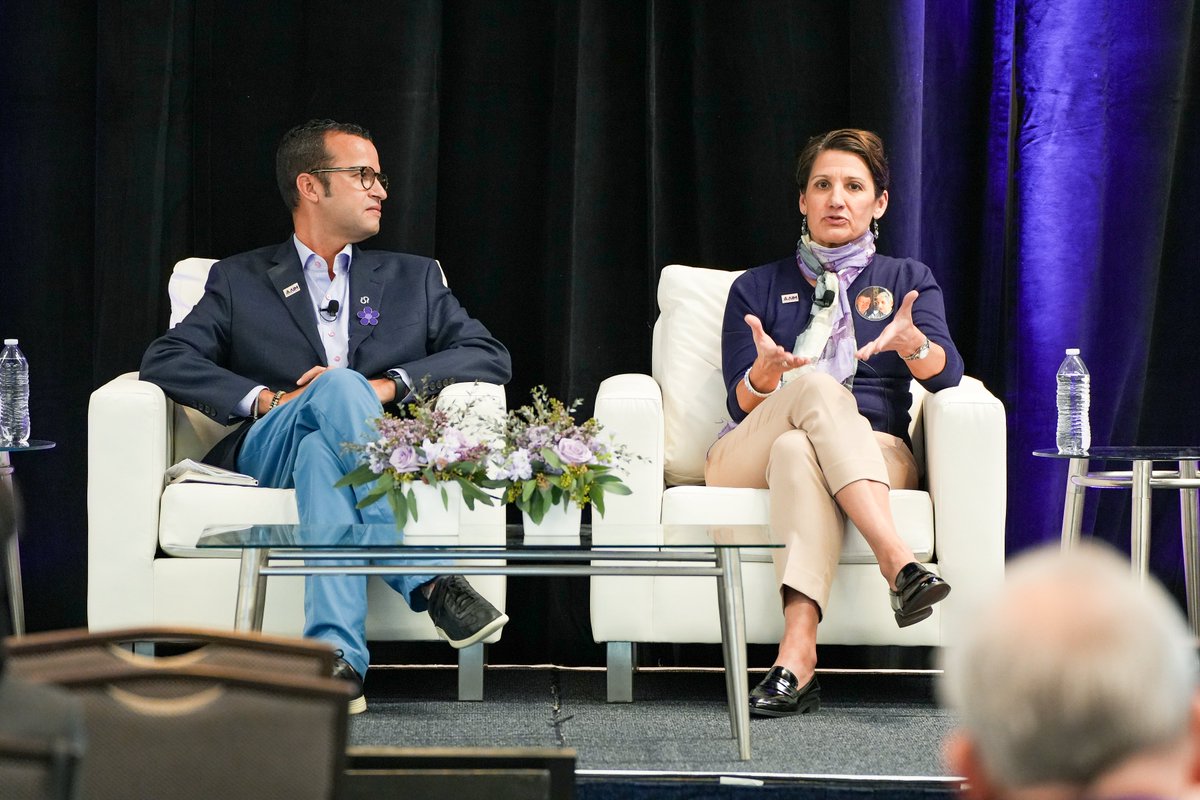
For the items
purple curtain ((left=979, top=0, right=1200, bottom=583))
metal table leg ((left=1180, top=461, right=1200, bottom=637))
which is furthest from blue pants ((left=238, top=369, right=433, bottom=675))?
purple curtain ((left=979, top=0, right=1200, bottom=583))

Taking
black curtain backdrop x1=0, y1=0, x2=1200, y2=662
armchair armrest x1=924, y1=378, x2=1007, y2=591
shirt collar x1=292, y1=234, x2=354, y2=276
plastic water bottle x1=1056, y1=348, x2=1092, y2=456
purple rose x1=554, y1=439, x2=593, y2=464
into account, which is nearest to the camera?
purple rose x1=554, y1=439, x2=593, y2=464

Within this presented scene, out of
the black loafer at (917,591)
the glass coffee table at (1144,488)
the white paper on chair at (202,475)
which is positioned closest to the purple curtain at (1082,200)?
the glass coffee table at (1144,488)

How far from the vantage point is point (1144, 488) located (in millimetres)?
2979

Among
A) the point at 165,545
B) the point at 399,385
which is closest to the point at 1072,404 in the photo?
the point at 399,385

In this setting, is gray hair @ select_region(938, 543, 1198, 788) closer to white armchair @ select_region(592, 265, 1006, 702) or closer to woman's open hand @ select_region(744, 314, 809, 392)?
white armchair @ select_region(592, 265, 1006, 702)

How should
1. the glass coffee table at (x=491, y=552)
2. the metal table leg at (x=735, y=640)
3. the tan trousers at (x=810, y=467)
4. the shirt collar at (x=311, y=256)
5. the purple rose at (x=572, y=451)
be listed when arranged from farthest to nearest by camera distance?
1. the shirt collar at (x=311, y=256)
2. the tan trousers at (x=810, y=467)
3. the purple rose at (x=572, y=451)
4. the metal table leg at (x=735, y=640)
5. the glass coffee table at (x=491, y=552)

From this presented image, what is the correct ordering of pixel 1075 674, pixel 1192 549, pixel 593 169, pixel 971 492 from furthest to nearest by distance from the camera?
1. pixel 593 169
2. pixel 1192 549
3. pixel 971 492
4. pixel 1075 674

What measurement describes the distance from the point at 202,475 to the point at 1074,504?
195 cm

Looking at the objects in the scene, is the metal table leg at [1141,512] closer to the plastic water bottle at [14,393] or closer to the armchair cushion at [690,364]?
the armchair cushion at [690,364]

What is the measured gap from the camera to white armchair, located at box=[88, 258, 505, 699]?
283 centimetres

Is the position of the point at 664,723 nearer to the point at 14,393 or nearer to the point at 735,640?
the point at 735,640

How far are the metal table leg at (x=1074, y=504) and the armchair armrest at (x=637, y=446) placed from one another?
3.34 ft

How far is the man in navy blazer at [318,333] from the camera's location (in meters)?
2.91

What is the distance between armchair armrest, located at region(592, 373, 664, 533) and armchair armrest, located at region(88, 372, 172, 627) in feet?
3.03
